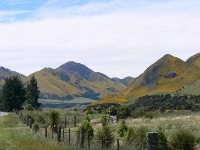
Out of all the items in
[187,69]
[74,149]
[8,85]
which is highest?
[187,69]

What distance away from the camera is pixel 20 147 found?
2292 centimetres

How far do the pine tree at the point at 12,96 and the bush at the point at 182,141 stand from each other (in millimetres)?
64580

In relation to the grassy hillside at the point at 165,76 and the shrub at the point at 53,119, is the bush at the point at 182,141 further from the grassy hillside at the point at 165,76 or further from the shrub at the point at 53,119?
the grassy hillside at the point at 165,76

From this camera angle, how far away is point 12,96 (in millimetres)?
80312

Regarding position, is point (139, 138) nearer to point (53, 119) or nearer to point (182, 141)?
point (182, 141)

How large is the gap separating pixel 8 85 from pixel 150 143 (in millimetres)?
70357

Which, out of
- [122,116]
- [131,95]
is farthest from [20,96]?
[131,95]

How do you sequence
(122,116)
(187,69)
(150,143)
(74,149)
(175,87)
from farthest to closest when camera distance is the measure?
1. (187,69)
2. (175,87)
3. (122,116)
4. (74,149)
5. (150,143)

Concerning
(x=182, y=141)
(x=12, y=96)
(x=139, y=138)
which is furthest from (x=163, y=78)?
(x=182, y=141)

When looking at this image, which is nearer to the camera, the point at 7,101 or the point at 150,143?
the point at 150,143

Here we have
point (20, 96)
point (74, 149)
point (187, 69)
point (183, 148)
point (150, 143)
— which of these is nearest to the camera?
point (150, 143)

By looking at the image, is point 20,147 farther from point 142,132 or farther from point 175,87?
point 175,87

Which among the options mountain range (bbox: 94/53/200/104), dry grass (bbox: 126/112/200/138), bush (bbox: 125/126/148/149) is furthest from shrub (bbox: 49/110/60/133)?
mountain range (bbox: 94/53/200/104)

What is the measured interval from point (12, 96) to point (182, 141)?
65042 millimetres
